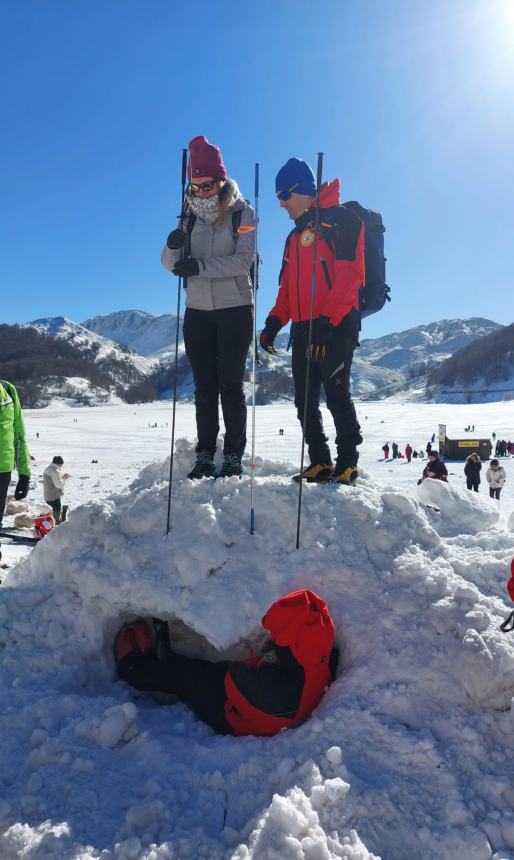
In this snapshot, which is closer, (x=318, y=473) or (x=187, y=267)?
(x=187, y=267)

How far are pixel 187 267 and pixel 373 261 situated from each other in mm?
1395

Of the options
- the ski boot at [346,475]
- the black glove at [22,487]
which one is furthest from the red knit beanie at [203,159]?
the black glove at [22,487]

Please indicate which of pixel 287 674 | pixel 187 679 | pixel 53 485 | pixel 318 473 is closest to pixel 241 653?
pixel 187 679

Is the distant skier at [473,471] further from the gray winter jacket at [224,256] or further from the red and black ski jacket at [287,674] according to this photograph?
the red and black ski jacket at [287,674]

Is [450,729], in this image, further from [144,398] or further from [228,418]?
[144,398]

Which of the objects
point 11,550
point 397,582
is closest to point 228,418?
point 397,582

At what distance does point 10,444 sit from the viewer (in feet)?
14.7

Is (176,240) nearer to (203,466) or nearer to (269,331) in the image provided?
(269,331)

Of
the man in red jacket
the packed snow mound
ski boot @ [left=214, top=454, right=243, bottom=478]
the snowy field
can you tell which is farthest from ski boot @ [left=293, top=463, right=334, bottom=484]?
the packed snow mound

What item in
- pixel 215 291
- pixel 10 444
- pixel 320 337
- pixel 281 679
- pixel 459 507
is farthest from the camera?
pixel 10 444

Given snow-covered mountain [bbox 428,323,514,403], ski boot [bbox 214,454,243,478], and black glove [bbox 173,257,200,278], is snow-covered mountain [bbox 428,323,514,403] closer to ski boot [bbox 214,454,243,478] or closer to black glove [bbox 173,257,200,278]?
ski boot [bbox 214,454,243,478]

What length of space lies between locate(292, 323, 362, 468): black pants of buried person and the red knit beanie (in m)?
1.17

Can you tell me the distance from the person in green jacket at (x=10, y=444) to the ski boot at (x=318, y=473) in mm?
2775

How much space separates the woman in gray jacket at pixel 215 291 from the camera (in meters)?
3.21
